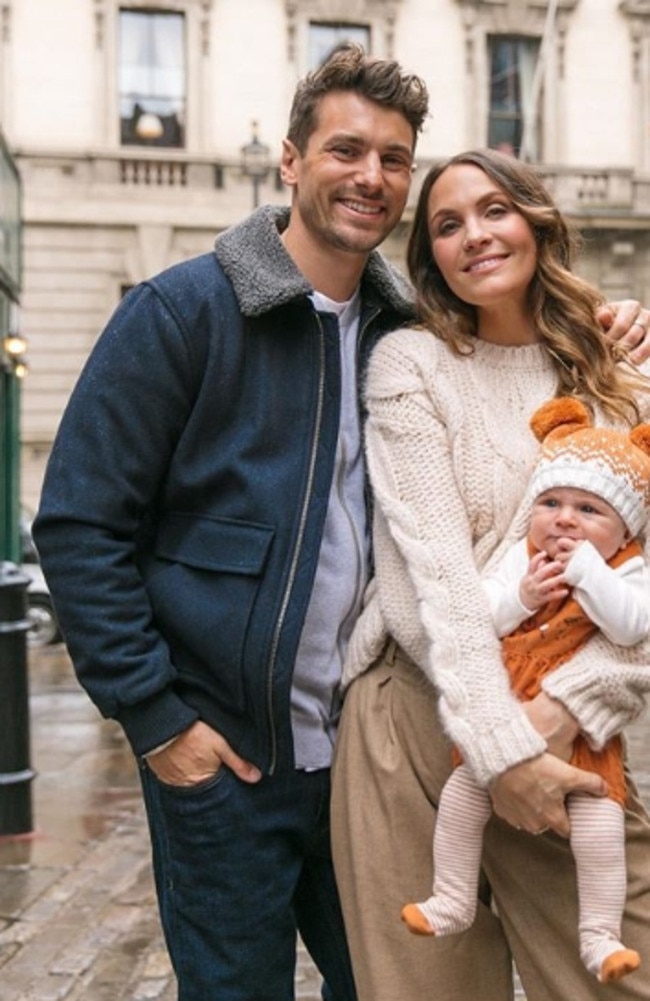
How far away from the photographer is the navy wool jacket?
2811mm

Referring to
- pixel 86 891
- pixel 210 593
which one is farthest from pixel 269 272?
pixel 86 891

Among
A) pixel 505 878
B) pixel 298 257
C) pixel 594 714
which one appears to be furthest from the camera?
pixel 298 257

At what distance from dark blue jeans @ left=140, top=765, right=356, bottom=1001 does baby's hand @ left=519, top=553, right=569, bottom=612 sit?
2.14ft

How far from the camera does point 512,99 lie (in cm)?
2666

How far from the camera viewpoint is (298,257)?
3027 millimetres

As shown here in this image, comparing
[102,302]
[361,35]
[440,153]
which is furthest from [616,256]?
[102,302]

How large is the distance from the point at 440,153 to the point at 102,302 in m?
6.46

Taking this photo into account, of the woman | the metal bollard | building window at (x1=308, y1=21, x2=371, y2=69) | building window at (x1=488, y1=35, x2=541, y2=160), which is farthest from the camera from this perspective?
building window at (x1=488, y1=35, x2=541, y2=160)

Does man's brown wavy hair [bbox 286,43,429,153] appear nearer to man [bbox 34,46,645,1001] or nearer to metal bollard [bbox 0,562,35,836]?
man [bbox 34,46,645,1001]

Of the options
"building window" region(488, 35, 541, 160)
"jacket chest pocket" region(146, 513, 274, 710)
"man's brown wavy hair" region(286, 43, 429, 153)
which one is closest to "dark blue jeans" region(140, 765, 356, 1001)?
"jacket chest pocket" region(146, 513, 274, 710)

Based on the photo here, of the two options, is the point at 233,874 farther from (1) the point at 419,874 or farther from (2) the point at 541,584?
(2) the point at 541,584

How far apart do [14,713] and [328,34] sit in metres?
21.2

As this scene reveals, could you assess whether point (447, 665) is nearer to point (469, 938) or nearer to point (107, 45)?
point (469, 938)

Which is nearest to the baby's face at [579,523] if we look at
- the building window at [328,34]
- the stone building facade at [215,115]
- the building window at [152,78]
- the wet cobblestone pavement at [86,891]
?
the wet cobblestone pavement at [86,891]
